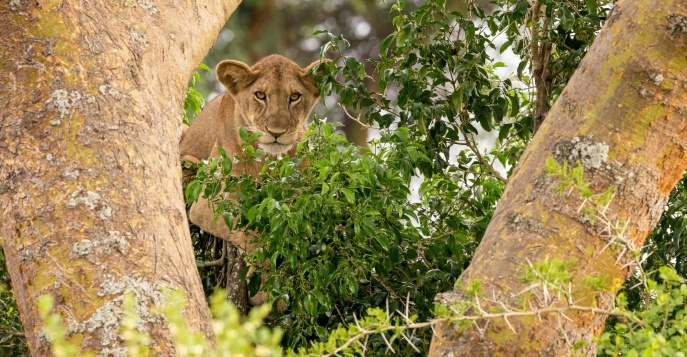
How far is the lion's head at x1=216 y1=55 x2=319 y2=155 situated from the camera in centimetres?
577

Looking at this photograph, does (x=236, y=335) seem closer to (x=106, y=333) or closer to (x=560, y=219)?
(x=106, y=333)

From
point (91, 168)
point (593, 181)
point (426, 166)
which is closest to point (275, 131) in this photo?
point (426, 166)

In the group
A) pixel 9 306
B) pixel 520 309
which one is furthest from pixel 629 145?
pixel 9 306

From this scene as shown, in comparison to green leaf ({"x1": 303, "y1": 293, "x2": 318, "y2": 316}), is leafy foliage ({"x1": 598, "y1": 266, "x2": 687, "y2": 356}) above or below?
above

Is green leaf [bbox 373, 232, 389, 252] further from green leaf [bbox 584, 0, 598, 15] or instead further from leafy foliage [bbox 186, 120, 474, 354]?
green leaf [bbox 584, 0, 598, 15]

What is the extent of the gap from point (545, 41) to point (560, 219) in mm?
2087

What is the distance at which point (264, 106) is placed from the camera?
593 centimetres

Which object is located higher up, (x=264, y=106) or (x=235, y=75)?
(x=235, y=75)

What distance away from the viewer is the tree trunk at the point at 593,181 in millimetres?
2580

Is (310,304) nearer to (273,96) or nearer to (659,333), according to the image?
(659,333)

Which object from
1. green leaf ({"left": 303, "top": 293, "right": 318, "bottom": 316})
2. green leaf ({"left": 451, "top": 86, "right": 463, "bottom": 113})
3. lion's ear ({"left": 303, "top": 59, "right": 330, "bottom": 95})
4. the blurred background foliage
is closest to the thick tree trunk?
the blurred background foliage

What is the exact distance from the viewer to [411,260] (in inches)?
184

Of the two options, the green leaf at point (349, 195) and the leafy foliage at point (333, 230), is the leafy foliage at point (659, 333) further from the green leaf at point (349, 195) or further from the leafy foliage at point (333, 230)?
the leafy foliage at point (333, 230)

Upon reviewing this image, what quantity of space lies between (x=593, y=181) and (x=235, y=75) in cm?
370
